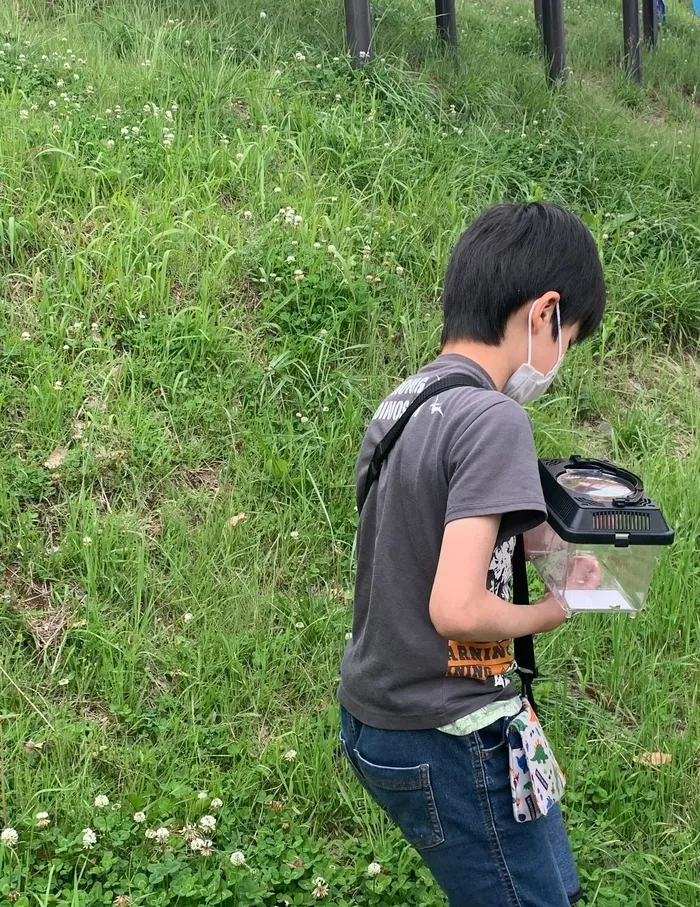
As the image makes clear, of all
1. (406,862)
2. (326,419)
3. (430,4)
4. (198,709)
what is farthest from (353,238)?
(430,4)

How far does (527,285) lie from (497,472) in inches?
15.4

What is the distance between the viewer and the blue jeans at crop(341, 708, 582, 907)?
149 cm

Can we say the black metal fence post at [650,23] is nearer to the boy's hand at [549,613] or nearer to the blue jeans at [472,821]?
the boy's hand at [549,613]

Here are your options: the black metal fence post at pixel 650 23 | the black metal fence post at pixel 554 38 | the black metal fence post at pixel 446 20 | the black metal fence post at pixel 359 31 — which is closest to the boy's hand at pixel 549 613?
the black metal fence post at pixel 359 31

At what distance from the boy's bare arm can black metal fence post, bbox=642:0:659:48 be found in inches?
369

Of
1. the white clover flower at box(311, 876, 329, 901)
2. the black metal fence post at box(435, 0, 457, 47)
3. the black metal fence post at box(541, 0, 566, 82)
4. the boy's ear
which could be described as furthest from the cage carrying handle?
the black metal fence post at box(541, 0, 566, 82)

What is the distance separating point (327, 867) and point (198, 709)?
2.10 feet

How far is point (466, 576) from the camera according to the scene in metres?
1.40

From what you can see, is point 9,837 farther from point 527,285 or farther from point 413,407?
point 527,285

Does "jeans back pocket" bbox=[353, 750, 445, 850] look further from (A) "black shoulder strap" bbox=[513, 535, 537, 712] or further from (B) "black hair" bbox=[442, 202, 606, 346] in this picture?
(B) "black hair" bbox=[442, 202, 606, 346]

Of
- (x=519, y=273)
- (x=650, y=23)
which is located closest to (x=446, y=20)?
(x=650, y=23)

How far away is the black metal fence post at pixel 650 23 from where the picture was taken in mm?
9445

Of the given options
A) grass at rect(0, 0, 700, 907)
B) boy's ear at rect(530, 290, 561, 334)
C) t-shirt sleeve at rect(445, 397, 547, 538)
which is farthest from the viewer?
grass at rect(0, 0, 700, 907)

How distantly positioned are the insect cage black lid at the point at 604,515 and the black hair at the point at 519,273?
29 cm
